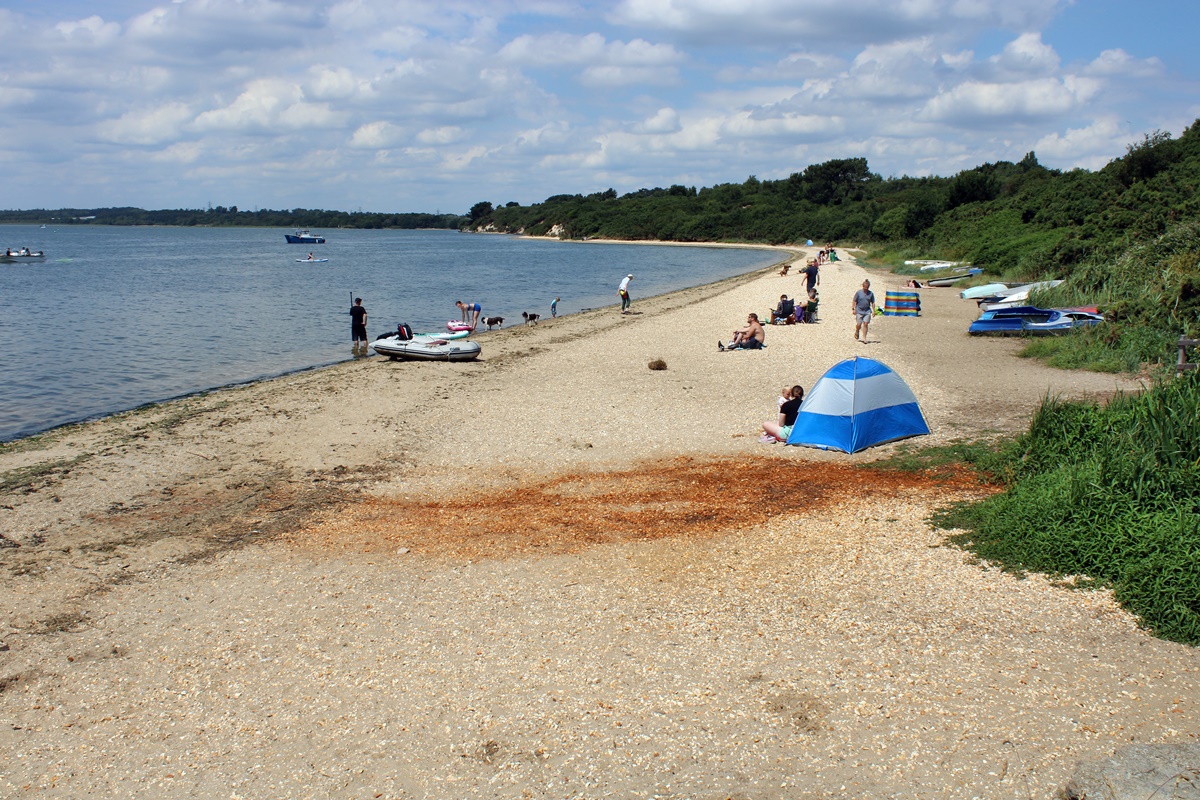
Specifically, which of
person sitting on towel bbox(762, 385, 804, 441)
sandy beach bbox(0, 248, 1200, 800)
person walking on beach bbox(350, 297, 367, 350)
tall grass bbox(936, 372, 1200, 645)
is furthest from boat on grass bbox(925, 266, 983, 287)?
tall grass bbox(936, 372, 1200, 645)

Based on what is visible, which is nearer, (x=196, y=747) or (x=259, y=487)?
(x=196, y=747)

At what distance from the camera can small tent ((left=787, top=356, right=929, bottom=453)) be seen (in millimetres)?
12148

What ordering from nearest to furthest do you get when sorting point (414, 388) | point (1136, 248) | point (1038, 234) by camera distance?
point (414, 388), point (1136, 248), point (1038, 234)

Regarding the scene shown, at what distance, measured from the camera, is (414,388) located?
18.5 metres

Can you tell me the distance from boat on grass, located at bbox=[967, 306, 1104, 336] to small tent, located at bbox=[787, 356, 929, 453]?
10832 millimetres

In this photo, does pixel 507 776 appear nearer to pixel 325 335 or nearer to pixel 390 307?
pixel 325 335

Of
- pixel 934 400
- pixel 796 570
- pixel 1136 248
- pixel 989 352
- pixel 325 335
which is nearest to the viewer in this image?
pixel 796 570

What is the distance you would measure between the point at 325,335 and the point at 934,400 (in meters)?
22.1

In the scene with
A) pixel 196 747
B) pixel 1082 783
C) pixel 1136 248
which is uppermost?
pixel 1136 248

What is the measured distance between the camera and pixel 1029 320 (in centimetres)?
2267

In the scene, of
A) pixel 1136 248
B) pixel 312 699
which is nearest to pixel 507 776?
pixel 312 699

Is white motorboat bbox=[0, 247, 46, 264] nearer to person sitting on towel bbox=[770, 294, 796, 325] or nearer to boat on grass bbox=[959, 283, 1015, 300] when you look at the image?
person sitting on towel bbox=[770, 294, 796, 325]

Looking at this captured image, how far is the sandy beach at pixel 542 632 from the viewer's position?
5.52 meters

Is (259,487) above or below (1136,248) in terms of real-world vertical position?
below
